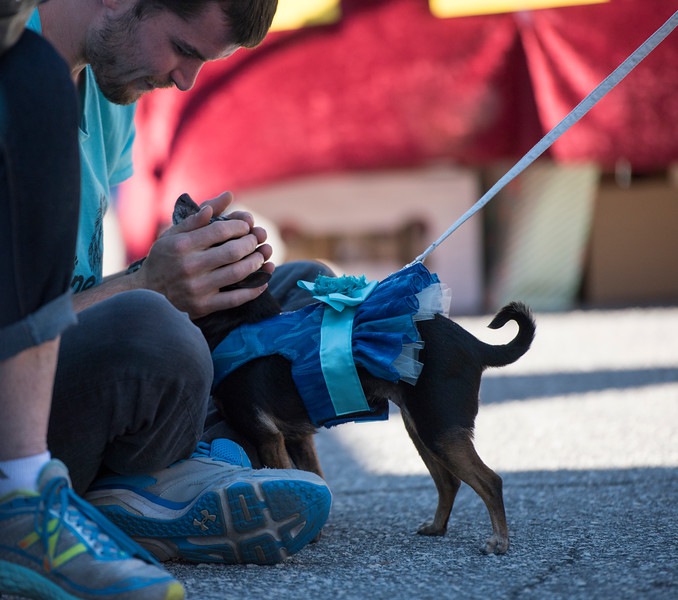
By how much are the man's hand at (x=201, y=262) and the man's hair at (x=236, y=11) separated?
34 centimetres

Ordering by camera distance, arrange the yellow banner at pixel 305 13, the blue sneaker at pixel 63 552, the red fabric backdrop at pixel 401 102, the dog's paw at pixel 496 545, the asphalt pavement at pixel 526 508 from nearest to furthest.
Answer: the blue sneaker at pixel 63 552
the asphalt pavement at pixel 526 508
the dog's paw at pixel 496 545
the red fabric backdrop at pixel 401 102
the yellow banner at pixel 305 13

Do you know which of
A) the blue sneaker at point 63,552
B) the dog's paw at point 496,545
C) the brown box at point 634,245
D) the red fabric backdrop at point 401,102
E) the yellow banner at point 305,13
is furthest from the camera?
the brown box at point 634,245

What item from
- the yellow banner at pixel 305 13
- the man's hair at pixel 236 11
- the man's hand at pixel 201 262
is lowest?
the man's hand at pixel 201 262

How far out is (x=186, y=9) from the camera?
6.25 feet

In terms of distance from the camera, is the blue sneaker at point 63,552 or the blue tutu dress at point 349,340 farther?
the blue tutu dress at point 349,340

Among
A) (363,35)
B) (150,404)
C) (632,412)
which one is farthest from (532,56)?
(150,404)

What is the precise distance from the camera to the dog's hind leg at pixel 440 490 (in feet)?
6.75

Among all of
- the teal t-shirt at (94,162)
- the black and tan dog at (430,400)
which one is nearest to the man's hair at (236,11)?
the teal t-shirt at (94,162)

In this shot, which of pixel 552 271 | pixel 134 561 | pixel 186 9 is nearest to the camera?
pixel 134 561

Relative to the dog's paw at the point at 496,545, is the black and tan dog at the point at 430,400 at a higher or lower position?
higher

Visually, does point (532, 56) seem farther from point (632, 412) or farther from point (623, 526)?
point (623, 526)

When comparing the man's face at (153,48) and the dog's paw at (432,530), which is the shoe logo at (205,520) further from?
the man's face at (153,48)

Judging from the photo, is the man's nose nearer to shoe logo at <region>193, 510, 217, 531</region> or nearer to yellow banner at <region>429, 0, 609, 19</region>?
shoe logo at <region>193, 510, 217, 531</region>

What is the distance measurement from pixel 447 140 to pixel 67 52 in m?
4.76
